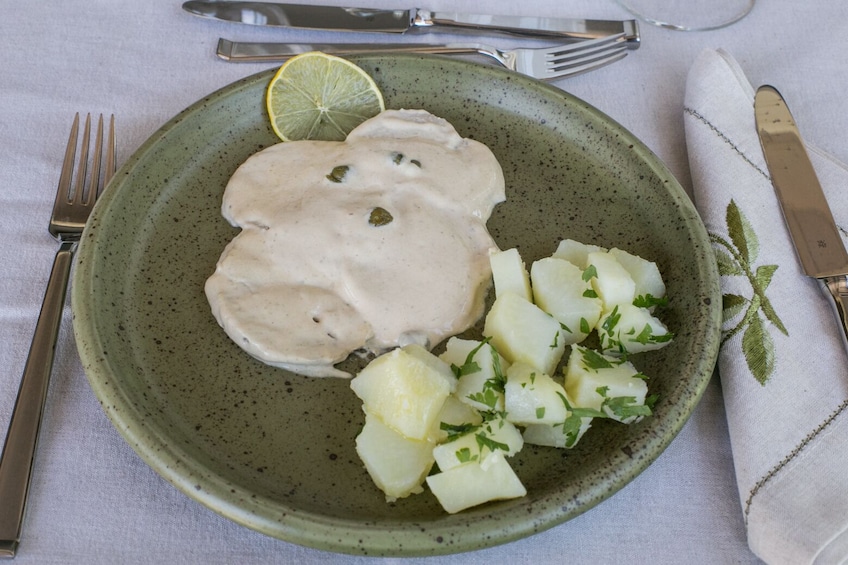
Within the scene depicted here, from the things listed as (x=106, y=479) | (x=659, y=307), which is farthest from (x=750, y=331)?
(x=106, y=479)

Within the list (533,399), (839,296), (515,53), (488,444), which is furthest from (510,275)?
(515,53)

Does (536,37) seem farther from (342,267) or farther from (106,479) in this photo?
(106,479)

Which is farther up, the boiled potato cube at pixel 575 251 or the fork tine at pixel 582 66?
the fork tine at pixel 582 66

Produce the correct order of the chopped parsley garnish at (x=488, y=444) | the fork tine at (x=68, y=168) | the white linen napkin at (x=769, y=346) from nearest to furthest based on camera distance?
the chopped parsley garnish at (x=488, y=444), the white linen napkin at (x=769, y=346), the fork tine at (x=68, y=168)

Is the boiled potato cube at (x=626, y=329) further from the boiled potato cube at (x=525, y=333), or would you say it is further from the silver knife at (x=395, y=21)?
the silver knife at (x=395, y=21)

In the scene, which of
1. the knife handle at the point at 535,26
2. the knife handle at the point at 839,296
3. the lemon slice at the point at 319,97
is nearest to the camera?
the knife handle at the point at 839,296

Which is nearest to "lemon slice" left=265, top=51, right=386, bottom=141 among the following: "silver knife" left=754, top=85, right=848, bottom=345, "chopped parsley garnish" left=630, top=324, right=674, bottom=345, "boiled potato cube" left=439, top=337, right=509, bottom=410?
"boiled potato cube" left=439, top=337, right=509, bottom=410

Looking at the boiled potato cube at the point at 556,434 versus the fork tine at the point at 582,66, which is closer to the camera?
the boiled potato cube at the point at 556,434

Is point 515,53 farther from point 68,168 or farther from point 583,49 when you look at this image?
point 68,168

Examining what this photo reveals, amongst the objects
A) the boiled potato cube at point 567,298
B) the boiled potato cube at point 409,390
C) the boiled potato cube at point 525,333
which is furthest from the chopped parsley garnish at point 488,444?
the boiled potato cube at point 567,298
